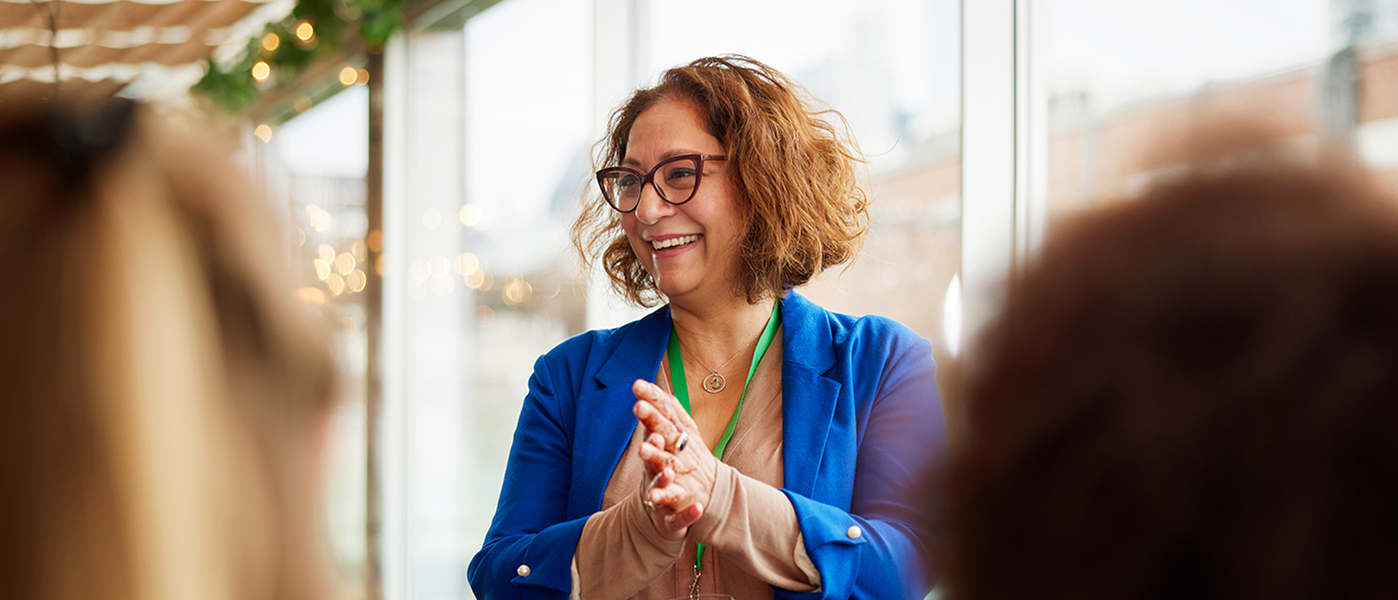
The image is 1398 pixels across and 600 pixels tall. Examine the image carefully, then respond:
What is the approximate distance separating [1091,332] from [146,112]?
514 mm

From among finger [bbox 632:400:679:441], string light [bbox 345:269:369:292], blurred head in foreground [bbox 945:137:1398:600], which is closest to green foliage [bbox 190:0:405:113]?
string light [bbox 345:269:369:292]

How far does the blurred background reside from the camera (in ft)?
3.48

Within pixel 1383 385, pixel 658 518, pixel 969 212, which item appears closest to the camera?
pixel 1383 385

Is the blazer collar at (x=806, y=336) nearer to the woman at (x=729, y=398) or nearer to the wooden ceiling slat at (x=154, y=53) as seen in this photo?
the woman at (x=729, y=398)

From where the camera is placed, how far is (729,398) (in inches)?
62.1

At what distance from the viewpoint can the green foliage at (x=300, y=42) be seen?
13.3 feet

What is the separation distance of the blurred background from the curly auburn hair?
310 mm

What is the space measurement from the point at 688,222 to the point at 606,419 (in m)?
0.35

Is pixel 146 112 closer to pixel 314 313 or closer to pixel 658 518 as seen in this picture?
pixel 314 313

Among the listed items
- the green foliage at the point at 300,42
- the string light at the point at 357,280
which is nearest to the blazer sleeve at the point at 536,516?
the green foliage at the point at 300,42

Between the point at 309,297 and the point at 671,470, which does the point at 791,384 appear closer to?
the point at 671,470

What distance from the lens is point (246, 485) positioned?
505mm

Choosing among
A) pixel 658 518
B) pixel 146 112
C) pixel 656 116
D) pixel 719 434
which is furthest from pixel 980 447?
pixel 656 116

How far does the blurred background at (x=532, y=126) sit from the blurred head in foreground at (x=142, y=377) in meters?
0.04
